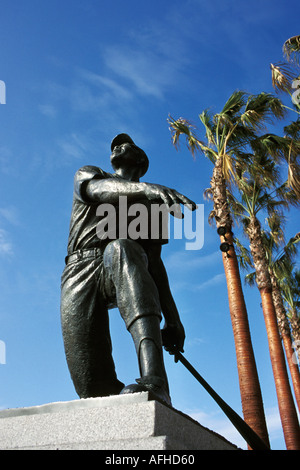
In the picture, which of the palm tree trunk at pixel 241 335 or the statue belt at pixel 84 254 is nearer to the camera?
the statue belt at pixel 84 254

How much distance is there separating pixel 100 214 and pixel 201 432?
1.43 metres

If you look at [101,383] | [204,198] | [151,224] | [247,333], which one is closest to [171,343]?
[101,383]

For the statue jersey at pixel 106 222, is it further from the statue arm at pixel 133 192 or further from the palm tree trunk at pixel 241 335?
the palm tree trunk at pixel 241 335

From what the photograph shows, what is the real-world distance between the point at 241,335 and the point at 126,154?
328 inches

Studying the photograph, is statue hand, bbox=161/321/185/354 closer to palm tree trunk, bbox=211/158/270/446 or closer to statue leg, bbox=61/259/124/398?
statue leg, bbox=61/259/124/398

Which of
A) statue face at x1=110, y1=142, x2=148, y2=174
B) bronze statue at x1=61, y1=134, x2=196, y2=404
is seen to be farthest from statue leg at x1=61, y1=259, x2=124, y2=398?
statue face at x1=110, y1=142, x2=148, y2=174

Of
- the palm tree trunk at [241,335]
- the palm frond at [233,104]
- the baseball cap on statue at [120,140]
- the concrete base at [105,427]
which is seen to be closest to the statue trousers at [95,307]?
the concrete base at [105,427]

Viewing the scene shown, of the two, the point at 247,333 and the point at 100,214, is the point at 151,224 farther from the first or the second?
the point at 247,333

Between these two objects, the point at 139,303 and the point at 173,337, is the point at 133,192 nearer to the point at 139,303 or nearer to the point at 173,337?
the point at 139,303

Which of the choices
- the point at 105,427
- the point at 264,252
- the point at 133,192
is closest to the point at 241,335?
the point at 264,252

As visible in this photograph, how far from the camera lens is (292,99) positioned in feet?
47.0

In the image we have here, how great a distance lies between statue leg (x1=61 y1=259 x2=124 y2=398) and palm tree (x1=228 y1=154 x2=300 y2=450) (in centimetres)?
A: 1199

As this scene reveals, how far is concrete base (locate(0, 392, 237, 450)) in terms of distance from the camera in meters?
1.77

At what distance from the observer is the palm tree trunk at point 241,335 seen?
32.2 feet
